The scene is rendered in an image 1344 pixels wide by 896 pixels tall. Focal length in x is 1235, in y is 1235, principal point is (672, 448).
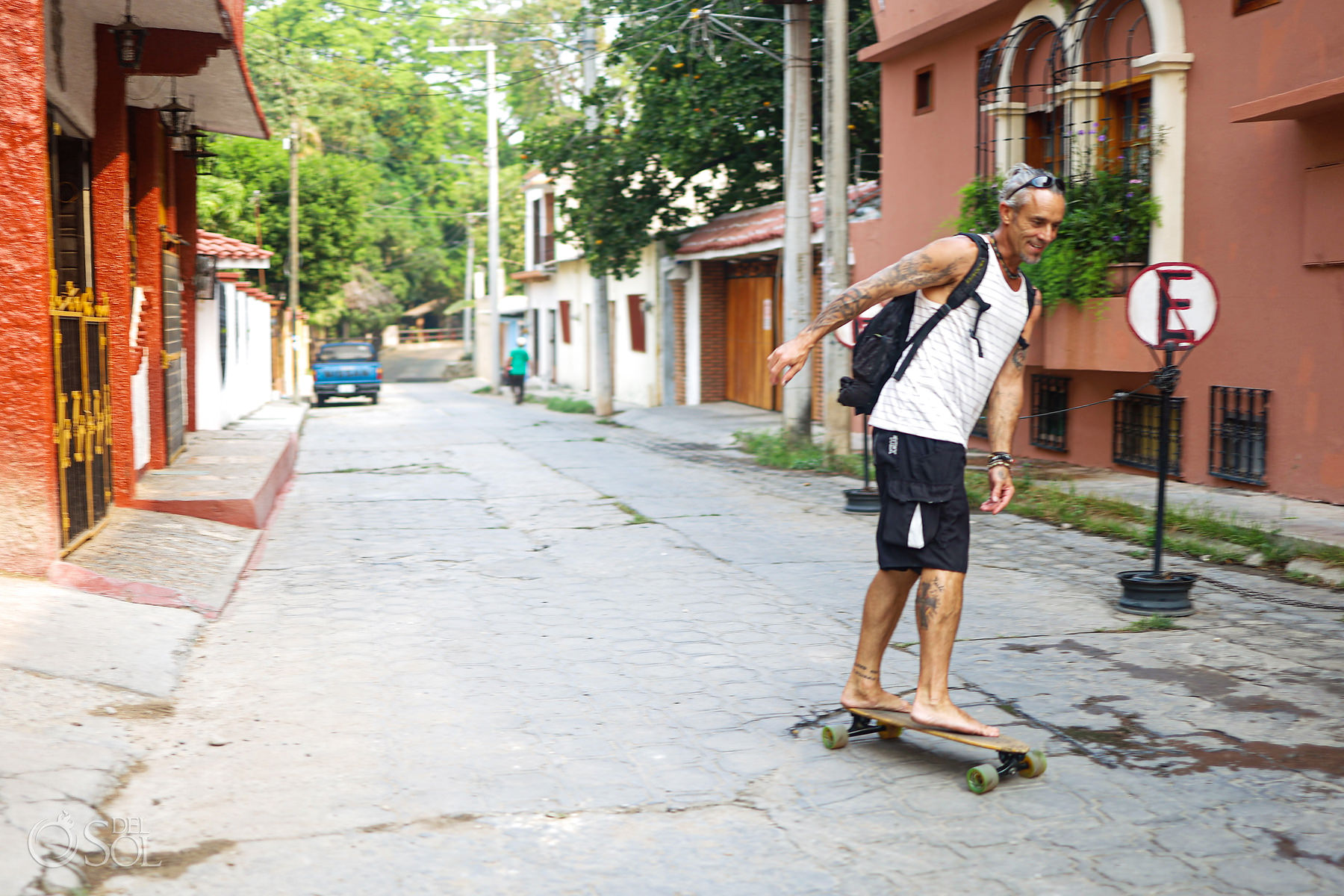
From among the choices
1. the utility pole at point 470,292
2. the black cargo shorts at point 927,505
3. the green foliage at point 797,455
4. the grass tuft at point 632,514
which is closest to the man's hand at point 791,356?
the black cargo shorts at point 927,505

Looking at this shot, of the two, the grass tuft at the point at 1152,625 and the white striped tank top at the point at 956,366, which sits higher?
the white striped tank top at the point at 956,366

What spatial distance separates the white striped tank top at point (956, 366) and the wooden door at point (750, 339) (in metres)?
18.3

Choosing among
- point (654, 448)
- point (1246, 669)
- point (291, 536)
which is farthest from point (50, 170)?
point (654, 448)

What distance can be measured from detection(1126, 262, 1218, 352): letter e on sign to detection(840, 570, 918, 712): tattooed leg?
10.9 ft

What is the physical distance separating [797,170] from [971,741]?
1233 cm

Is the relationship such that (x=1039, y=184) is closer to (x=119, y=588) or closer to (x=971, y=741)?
(x=971, y=741)

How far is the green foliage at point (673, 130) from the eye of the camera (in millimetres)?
20797

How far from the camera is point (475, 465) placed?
15.1 m

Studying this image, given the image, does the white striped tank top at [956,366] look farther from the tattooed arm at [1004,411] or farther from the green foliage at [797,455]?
the green foliage at [797,455]

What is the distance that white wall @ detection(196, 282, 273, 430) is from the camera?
16953 millimetres

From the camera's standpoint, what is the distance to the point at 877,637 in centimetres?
438

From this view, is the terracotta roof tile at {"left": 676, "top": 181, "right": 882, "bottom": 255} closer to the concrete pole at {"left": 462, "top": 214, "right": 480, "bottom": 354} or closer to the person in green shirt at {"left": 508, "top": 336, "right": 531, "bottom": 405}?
the person in green shirt at {"left": 508, "top": 336, "right": 531, "bottom": 405}

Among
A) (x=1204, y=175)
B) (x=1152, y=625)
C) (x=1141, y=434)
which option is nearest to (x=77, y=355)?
(x=1152, y=625)

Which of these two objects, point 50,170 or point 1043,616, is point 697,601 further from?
point 50,170
